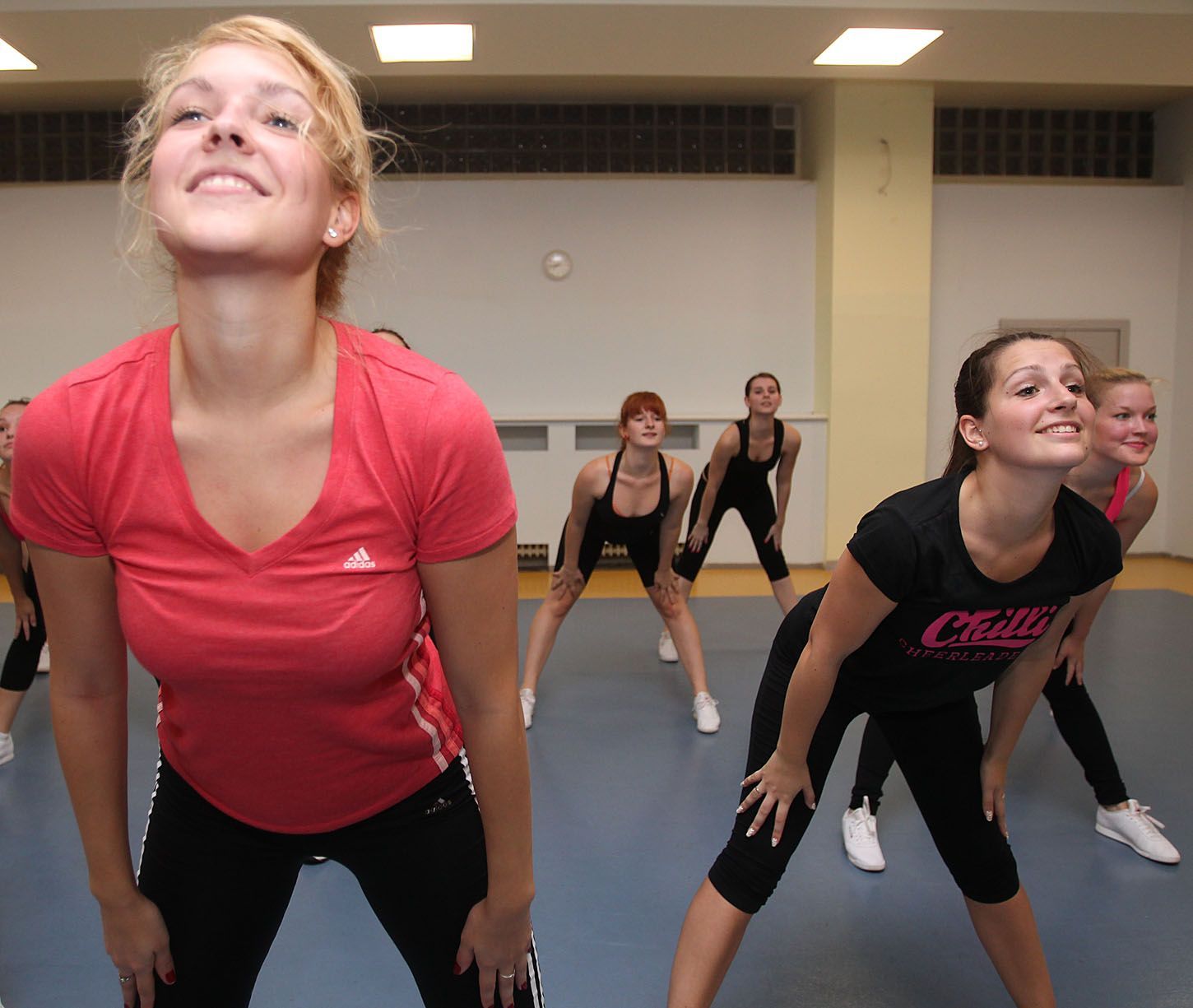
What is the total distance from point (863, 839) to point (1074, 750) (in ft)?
2.49

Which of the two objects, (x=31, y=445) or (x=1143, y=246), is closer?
(x=31, y=445)

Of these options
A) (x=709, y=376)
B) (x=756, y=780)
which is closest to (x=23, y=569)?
(x=756, y=780)

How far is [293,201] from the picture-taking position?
98 centimetres

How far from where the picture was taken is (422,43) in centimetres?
580

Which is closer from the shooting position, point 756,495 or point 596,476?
point 596,476

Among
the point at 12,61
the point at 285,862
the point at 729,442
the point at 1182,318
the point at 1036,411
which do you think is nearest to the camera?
the point at 285,862

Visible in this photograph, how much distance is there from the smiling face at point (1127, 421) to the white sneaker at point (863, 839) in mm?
1262

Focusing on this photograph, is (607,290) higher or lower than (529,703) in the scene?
higher

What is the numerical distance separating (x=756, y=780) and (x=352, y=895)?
1.40 meters

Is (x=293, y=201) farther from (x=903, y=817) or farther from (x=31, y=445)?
(x=903, y=817)

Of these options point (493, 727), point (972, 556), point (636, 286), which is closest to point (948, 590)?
point (972, 556)

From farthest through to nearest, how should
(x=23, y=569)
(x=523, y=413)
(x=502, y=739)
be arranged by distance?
1. (x=523, y=413)
2. (x=23, y=569)
3. (x=502, y=739)

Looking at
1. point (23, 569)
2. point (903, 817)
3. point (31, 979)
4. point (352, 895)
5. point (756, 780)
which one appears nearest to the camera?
point (756, 780)

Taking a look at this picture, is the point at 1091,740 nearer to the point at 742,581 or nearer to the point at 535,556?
the point at 742,581
